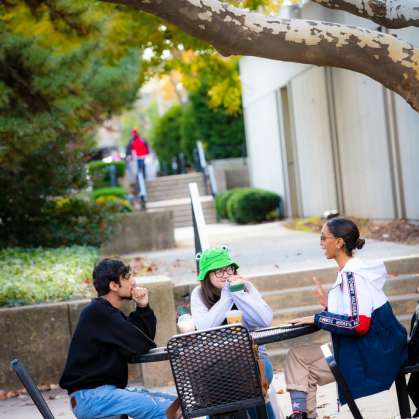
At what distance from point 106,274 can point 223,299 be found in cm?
73

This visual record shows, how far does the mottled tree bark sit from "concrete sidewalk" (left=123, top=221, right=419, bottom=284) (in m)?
2.96

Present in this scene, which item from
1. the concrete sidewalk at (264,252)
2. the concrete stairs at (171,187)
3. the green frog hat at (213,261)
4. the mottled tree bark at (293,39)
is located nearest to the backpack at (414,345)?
the green frog hat at (213,261)

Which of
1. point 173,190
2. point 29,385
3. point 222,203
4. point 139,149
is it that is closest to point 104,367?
point 29,385

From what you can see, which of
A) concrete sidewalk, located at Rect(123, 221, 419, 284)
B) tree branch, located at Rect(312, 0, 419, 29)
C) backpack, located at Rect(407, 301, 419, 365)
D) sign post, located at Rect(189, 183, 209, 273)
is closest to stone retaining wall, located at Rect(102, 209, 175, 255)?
concrete sidewalk, located at Rect(123, 221, 419, 284)

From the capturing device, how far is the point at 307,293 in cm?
595

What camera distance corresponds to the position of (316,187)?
13.6 meters

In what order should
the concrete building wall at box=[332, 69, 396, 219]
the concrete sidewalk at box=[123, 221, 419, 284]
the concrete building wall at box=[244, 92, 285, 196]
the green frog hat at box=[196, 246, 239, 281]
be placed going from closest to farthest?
the green frog hat at box=[196, 246, 239, 281], the concrete sidewalk at box=[123, 221, 419, 284], the concrete building wall at box=[332, 69, 396, 219], the concrete building wall at box=[244, 92, 285, 196]

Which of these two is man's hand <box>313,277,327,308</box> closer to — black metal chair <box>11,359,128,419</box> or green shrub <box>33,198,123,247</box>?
black metal chair <box>11,359,128,419</box>

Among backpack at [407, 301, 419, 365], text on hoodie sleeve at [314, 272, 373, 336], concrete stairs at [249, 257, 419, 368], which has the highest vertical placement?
text on hoodie sleeve at [314, 272, 373, 336]

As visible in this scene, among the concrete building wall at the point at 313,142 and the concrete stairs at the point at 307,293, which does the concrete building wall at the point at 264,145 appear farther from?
the concrete stairs at the point at 307,293

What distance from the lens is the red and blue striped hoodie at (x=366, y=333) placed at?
3.02m

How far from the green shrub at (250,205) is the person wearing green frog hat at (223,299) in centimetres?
1152

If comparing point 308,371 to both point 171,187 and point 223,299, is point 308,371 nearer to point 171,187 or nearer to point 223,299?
point 223,299

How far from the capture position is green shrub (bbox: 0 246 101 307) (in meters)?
5.59
